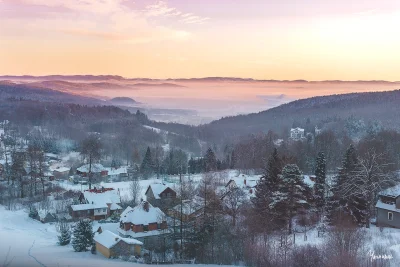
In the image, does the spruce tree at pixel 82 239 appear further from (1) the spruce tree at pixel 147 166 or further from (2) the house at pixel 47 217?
(1) the spruce tree at pixel 147 166

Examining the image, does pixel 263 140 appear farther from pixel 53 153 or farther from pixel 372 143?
pixel 53 153

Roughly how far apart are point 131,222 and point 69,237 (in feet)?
9.86

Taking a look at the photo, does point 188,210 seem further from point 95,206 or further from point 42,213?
point 42,213

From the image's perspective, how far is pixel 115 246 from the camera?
16.9 metres

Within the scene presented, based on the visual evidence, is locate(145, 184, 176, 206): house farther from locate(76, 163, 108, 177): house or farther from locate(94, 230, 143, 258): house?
locate(76, 163, 108, 177): house

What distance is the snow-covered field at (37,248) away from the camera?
14.2 meters

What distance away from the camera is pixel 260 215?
64.1 ft

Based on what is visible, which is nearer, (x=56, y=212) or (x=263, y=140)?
(x=56, y=212)

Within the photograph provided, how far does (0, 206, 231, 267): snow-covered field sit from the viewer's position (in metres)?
14.2

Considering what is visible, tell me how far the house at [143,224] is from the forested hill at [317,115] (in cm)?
5576

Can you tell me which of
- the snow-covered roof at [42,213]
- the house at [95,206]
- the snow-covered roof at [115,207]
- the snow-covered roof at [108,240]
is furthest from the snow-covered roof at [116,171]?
the snow-covered roof at [108,240]

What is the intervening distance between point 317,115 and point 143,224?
7779 cm

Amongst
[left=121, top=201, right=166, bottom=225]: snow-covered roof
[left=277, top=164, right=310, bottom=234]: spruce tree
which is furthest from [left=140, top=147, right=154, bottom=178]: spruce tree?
[left=277, top=164, right=310, bottom=234]: spruce tree

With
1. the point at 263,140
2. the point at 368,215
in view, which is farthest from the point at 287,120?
the point at 368,215
